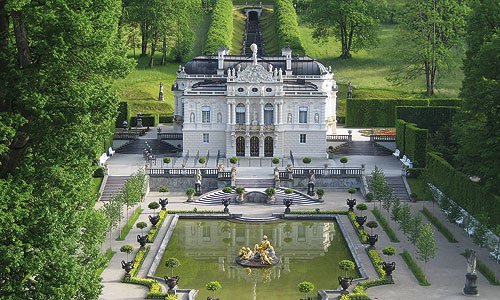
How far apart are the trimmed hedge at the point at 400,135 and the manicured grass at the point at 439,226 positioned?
16382 millimetres

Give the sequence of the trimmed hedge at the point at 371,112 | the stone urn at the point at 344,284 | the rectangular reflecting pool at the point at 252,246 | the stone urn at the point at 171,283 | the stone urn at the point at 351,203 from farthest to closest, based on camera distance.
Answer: the trimmed hedge at the point at 371,112, the stone urn at the point at 351,203, the rectangular reflecting pool at the point at 252,246, the stone urn at the point at 171,283, the stone urn at the point at 344,284

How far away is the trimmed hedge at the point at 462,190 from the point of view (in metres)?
52.8

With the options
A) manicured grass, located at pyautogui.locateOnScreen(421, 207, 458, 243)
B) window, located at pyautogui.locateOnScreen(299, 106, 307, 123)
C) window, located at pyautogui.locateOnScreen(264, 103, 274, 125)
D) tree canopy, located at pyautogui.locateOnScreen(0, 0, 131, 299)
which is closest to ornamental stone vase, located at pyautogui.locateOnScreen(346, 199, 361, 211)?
manicured grass, located at pyautogui.locateOnScreen(421, 207, 458, 243)

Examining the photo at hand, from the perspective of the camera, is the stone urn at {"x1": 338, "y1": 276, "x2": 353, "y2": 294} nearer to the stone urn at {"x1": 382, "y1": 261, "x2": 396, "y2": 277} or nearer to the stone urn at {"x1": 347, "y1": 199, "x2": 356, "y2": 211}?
the stone urn at {"x1": 382, "y1": 261, "x2": 396, "y2": 277}

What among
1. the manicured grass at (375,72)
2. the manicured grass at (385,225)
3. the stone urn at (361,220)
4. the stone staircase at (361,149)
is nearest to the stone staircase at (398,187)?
the manicured grass at (385,225)

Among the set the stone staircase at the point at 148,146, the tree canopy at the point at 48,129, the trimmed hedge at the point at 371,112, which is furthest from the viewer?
the trimmed hedge at the point at 371,112

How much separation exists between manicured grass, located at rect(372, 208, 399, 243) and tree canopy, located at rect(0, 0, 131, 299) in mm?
27878

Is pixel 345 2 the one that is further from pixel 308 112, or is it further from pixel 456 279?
pixel 456 279

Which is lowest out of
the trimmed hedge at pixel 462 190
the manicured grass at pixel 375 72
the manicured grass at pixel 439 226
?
the manicured grass at pixel 439 226

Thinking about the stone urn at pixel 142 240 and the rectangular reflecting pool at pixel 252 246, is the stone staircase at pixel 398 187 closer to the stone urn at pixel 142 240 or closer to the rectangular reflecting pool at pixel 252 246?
the rectangular reflecting pool at pixel 252 246

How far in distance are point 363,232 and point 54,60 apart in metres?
31.6

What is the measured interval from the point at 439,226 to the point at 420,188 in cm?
1166

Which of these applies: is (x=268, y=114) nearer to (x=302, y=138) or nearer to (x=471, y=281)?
(x=302, y=138)

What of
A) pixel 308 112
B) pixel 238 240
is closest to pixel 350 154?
pixel 308 112
